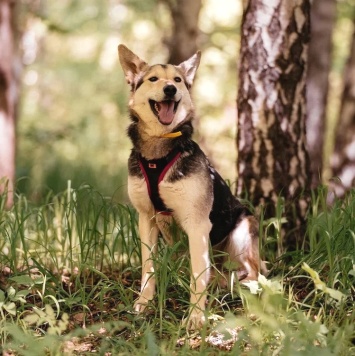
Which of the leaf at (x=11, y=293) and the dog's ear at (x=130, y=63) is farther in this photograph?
the dog's ear at (x=130, y=63)

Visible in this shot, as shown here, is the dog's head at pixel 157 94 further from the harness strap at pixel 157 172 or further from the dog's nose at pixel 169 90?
the harness strap at pixel 157 172

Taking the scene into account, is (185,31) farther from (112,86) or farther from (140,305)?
(112,86)

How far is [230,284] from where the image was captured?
399cm

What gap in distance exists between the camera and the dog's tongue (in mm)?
4020

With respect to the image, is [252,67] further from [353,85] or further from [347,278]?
[353,85]

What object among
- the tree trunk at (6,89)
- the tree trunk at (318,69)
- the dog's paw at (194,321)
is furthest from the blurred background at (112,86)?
the dog's paw at (194,321)

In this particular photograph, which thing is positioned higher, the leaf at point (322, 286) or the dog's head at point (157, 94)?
the dog's head at point (157, 94)

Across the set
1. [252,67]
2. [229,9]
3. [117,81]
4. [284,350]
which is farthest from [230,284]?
[229,9]

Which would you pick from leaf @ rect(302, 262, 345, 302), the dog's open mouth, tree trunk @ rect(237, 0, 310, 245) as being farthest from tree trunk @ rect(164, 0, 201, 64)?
leaf @ rect(302, 262, 345, 302)

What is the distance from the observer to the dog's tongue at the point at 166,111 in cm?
402

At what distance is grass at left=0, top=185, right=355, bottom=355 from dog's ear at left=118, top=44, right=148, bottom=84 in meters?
1.01

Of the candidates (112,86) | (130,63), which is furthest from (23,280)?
(112,86)

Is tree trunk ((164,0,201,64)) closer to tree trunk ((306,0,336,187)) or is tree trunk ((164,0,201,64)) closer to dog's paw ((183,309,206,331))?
tree trunk ((306,0,336,187))

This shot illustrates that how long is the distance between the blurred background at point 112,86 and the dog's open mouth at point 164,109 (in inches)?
123
